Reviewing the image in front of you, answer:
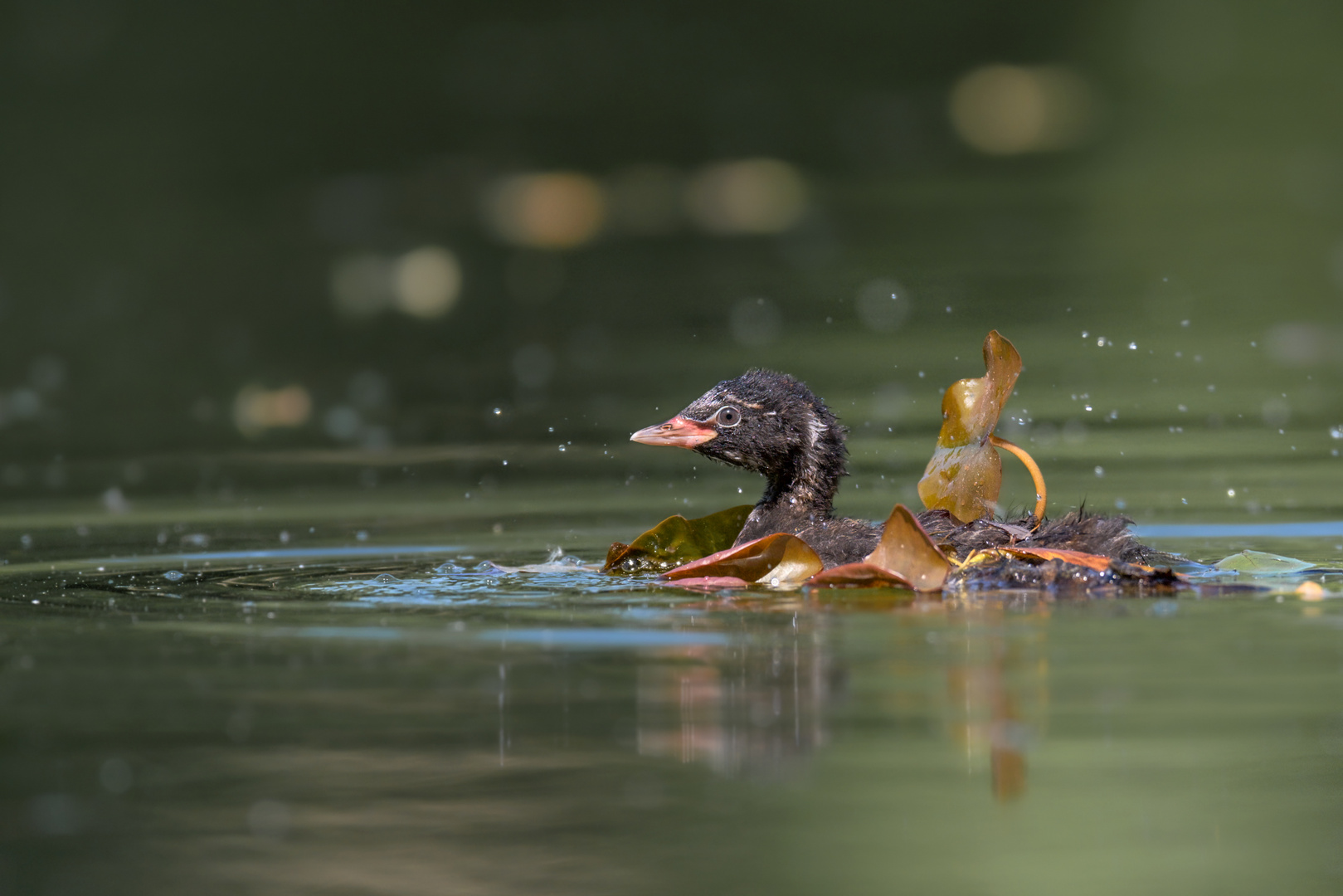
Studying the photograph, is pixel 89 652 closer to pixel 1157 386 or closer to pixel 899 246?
pixel 1157 386

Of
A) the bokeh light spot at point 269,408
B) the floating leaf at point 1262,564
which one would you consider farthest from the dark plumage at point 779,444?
the bokeh light spot at point 269,408

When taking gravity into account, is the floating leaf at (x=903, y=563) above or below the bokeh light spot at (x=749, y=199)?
below

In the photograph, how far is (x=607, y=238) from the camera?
16.9 m

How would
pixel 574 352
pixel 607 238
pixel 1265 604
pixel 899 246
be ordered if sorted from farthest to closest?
pixel 607 238 < pixel 899 246 < pixel 574 352 < pixel 1265 604

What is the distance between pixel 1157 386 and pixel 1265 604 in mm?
6182

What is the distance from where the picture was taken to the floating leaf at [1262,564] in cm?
690

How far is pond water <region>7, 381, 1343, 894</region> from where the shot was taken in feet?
12.9

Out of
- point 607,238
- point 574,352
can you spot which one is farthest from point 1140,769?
point 607,238

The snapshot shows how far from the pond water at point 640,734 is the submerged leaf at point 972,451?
90 centimetres

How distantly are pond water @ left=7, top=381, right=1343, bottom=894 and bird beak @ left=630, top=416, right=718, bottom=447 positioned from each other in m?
0.63

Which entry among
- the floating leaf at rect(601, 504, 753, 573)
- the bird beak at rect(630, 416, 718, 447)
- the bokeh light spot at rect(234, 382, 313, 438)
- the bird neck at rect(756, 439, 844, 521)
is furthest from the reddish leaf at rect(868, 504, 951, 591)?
the bokeh light spot at rect(234, 382, 313, 438)

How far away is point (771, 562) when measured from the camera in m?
6.91

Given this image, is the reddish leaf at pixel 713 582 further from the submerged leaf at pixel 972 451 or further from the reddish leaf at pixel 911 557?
the submerged leaf at pixel 972 451

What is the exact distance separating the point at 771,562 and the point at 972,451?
1060 mm
